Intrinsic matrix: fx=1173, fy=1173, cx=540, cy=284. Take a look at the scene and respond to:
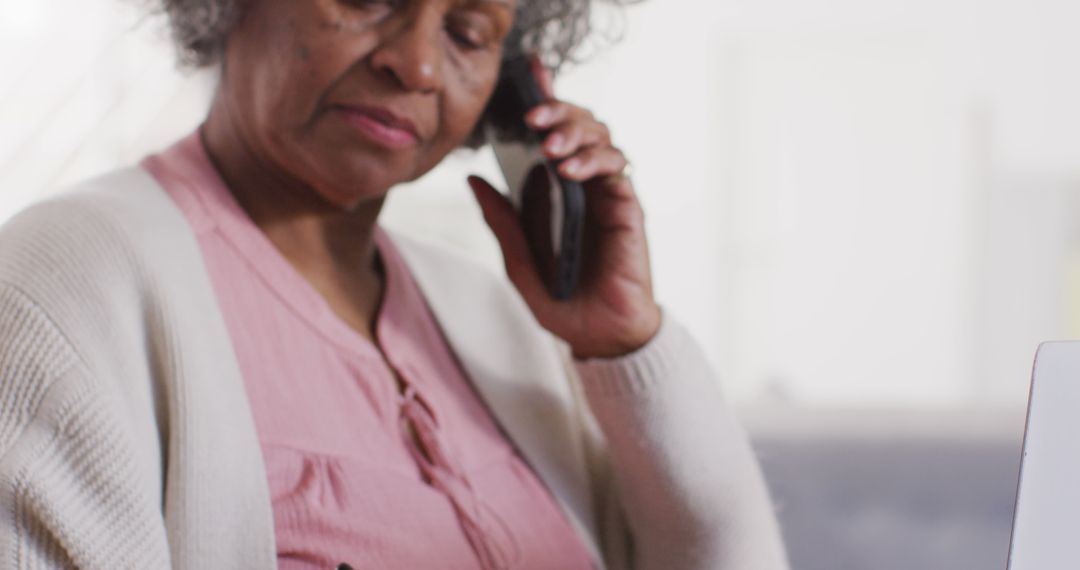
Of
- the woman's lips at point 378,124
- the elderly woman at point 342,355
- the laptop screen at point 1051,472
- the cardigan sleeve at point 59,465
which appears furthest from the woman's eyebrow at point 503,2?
the laptop screen at point 1051,472

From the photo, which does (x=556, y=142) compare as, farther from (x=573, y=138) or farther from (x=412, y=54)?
(x=412, y=54)

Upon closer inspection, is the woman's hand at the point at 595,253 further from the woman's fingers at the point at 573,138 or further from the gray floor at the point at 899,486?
the gray floor at the point at 899,486

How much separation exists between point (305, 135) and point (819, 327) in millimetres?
2852

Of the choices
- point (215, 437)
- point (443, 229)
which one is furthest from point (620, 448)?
point (443, 229)

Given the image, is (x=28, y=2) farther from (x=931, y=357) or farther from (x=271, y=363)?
(x=931, y=357)

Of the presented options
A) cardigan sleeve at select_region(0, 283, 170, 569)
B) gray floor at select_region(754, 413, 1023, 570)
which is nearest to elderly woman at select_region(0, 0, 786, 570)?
cardigan sleeve at select_region(0, 283, 170, 569)

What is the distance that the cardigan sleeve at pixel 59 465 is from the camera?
0.56 meters

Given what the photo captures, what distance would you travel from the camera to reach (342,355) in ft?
2.58

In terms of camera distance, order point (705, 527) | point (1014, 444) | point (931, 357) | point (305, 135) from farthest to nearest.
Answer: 1. point (931, 357)
2. point (1014, 444)
3. point (705, 527)
4. point (305, 135)

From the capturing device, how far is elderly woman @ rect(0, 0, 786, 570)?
1.98ft

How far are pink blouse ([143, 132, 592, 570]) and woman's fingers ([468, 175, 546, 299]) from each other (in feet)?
0.35

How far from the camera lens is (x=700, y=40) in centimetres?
345

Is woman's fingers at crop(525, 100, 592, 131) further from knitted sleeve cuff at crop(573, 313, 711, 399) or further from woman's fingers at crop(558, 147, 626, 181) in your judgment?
knitted sleeve cuff at crop(573, 313, 711, 399)

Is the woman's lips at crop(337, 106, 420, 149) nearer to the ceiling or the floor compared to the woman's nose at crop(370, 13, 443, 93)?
nearer to the floor
